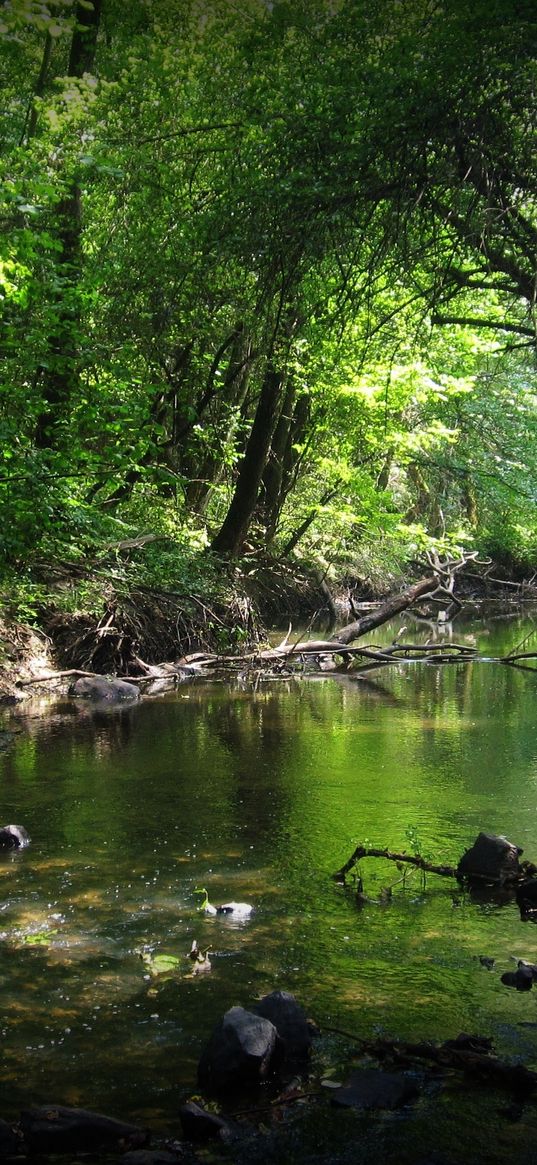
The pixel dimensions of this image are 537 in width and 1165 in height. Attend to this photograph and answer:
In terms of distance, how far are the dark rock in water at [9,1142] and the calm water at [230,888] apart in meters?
0.23

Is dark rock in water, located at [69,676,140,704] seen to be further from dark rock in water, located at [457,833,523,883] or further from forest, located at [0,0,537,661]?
dark rock in water, located at [457,833,523,883]

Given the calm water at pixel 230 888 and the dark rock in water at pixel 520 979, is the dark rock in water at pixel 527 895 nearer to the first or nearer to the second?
the calm water at pixel 230 888

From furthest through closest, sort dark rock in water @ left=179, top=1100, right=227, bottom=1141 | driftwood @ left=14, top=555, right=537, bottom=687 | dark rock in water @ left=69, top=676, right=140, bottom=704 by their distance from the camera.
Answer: driftwood @ left=14, top=555, right=537, bottom=687 → dark rock in water @ left=69, top=676, right=140, bottom=704 → dark rock in water @ left=179, top=1100, right=227, bottom=1141

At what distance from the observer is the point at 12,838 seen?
23.0ft

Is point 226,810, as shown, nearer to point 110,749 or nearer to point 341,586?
point 110,749

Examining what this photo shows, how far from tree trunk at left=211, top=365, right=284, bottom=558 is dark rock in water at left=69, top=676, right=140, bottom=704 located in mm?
5065

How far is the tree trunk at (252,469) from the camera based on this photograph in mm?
18781

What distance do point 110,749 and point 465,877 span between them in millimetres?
5171

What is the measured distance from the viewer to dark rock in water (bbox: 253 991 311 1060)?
4082 millimetres

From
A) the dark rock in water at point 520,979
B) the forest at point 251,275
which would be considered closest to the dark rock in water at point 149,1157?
the dark rock in water at point 520,979

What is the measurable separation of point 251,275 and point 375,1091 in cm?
525

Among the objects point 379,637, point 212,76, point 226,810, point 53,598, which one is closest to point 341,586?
point 379,637

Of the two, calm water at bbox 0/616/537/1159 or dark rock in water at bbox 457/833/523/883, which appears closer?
calm water at bbox 0/616/537/1159

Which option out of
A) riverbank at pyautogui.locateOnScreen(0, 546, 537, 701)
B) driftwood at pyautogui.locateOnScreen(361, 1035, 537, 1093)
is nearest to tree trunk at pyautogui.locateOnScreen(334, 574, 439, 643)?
riverbank at pyautogui.locateOnScreen(0, 546, 537, 701)
